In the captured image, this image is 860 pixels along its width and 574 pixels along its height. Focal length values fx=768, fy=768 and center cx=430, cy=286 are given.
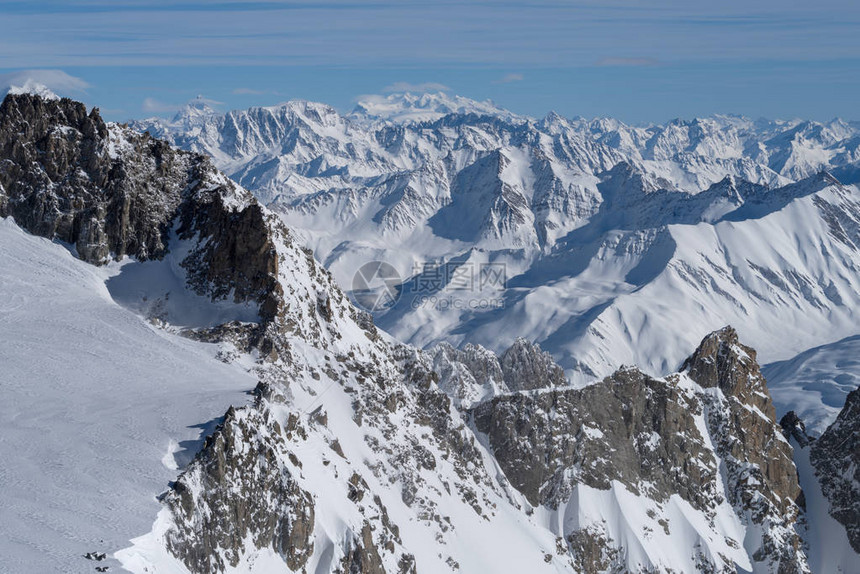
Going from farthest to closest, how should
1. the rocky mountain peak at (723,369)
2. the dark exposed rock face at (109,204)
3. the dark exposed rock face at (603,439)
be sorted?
1. the rocky mountain peak at (723,369)
2. the dark exposed rock face at (603,439)
3. the dark exposed rock face at (109,204)

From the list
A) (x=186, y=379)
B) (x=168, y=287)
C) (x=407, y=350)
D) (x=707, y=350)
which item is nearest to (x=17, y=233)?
(x=168, y=287)

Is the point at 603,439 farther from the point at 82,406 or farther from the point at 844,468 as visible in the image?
the point at 82,406

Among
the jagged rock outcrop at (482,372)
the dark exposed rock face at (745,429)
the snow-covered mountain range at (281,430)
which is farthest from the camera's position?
the jagged rock outcrop at (482,372)

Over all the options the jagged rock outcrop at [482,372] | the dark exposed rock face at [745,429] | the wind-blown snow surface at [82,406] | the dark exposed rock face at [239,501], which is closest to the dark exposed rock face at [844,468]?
the dark exposed rock face at [745,429]

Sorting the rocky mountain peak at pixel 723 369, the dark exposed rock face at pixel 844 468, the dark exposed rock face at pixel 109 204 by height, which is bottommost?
the dark exposed rock face at pixel 844 468

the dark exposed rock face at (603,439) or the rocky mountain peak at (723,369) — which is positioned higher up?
the rocky mountain peak at (723,369)

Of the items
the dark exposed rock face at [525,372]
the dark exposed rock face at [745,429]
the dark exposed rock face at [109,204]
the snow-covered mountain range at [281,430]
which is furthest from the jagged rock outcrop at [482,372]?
the dark exposed rock face at [109,204]

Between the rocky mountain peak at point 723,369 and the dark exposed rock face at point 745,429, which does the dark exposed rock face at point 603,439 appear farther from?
the rocky mountain peak at point 723,369

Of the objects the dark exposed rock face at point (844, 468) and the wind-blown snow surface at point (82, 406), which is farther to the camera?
the dark exposed rock face at point (844, 468)
